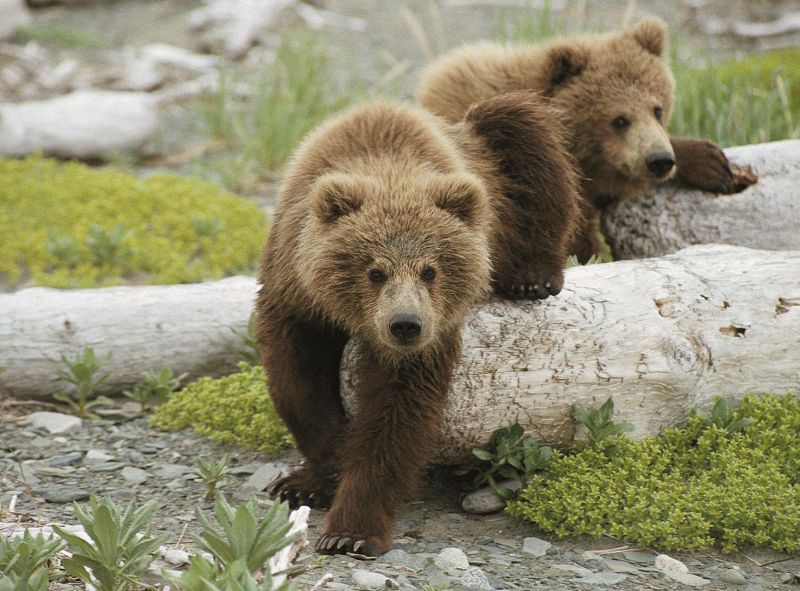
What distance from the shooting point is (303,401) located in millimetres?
4336

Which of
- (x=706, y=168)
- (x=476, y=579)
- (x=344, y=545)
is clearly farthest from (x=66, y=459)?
(x=706, y=168)

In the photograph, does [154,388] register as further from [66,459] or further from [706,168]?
[706,168]

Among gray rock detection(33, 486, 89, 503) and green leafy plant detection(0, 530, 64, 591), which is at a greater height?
green leafy plant detection(0, 530, 64, 591)

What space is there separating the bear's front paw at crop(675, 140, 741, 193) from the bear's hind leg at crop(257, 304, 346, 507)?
2758 millimetres

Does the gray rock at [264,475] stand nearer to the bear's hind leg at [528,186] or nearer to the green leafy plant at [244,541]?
the bear's hind leg at [528,186]

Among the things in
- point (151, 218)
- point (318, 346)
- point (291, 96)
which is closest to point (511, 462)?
point (318, 346)

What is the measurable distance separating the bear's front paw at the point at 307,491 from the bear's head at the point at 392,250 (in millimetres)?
727

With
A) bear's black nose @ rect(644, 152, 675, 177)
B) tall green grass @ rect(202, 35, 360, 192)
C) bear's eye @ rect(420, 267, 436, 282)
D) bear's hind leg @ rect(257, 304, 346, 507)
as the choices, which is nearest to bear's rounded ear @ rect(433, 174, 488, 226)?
bear's eye @ rect(420, 267, 436, 282)

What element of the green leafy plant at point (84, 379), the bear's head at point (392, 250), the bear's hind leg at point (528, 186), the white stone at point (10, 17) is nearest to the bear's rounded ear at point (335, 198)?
the bear's head at point (392, 250)

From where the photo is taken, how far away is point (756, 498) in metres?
4.04

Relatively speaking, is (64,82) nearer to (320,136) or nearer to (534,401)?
(320,136)

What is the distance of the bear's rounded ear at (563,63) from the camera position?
6035 millimetres

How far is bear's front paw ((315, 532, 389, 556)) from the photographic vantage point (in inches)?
149

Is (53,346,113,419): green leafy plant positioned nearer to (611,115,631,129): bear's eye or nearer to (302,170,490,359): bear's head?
(302,170,490,359): bear's head
